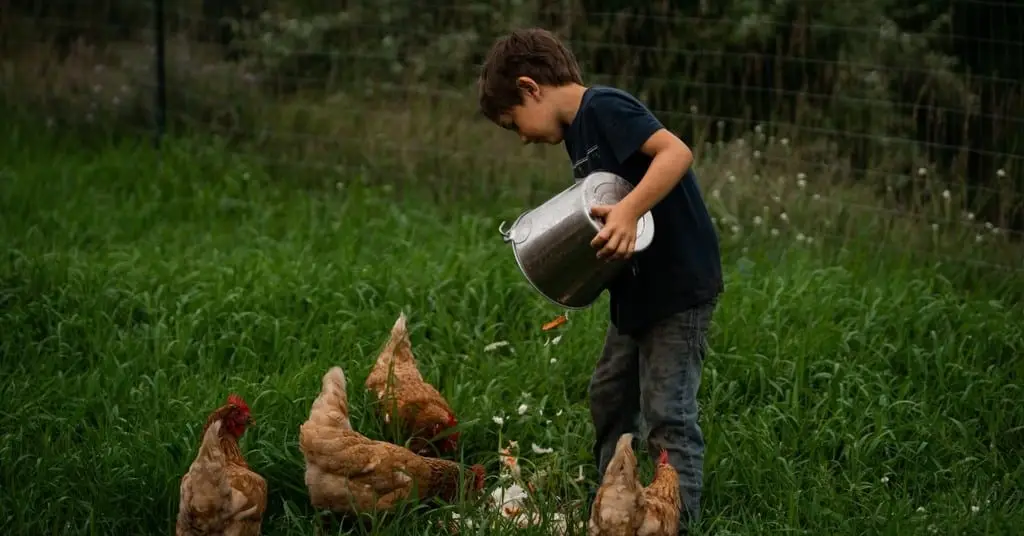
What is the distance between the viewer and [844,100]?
6.90m

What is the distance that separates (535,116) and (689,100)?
3.35m

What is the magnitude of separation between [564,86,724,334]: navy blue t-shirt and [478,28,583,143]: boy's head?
0.08 m

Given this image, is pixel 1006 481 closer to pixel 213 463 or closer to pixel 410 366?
pixel 410 366

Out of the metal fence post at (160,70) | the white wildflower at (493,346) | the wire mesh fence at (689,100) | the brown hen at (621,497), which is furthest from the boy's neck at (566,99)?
the metal fence post at (160,70)

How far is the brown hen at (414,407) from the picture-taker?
15.3ft

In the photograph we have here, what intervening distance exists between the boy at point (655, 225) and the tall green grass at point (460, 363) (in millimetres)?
439

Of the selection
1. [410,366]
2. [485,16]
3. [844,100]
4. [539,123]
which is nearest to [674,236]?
[539,123]

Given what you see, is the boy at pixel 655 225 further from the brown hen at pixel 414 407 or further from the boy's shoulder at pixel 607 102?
the brown hen at pixel 414 407

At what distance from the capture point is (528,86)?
13.1 ft

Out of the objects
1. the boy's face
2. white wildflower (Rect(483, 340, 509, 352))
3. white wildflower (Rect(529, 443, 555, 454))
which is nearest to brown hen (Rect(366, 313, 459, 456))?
white wildflower (Rect(529, 443, 555, 454))

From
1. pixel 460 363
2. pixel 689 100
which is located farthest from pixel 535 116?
pixel 689 100

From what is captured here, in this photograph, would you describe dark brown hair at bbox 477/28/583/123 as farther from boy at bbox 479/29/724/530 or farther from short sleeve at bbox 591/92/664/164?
short sleeve at bbox 591/92/664/164

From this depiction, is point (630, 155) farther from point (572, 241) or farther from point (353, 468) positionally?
point (353, 468)

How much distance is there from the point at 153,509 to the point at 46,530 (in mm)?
330
